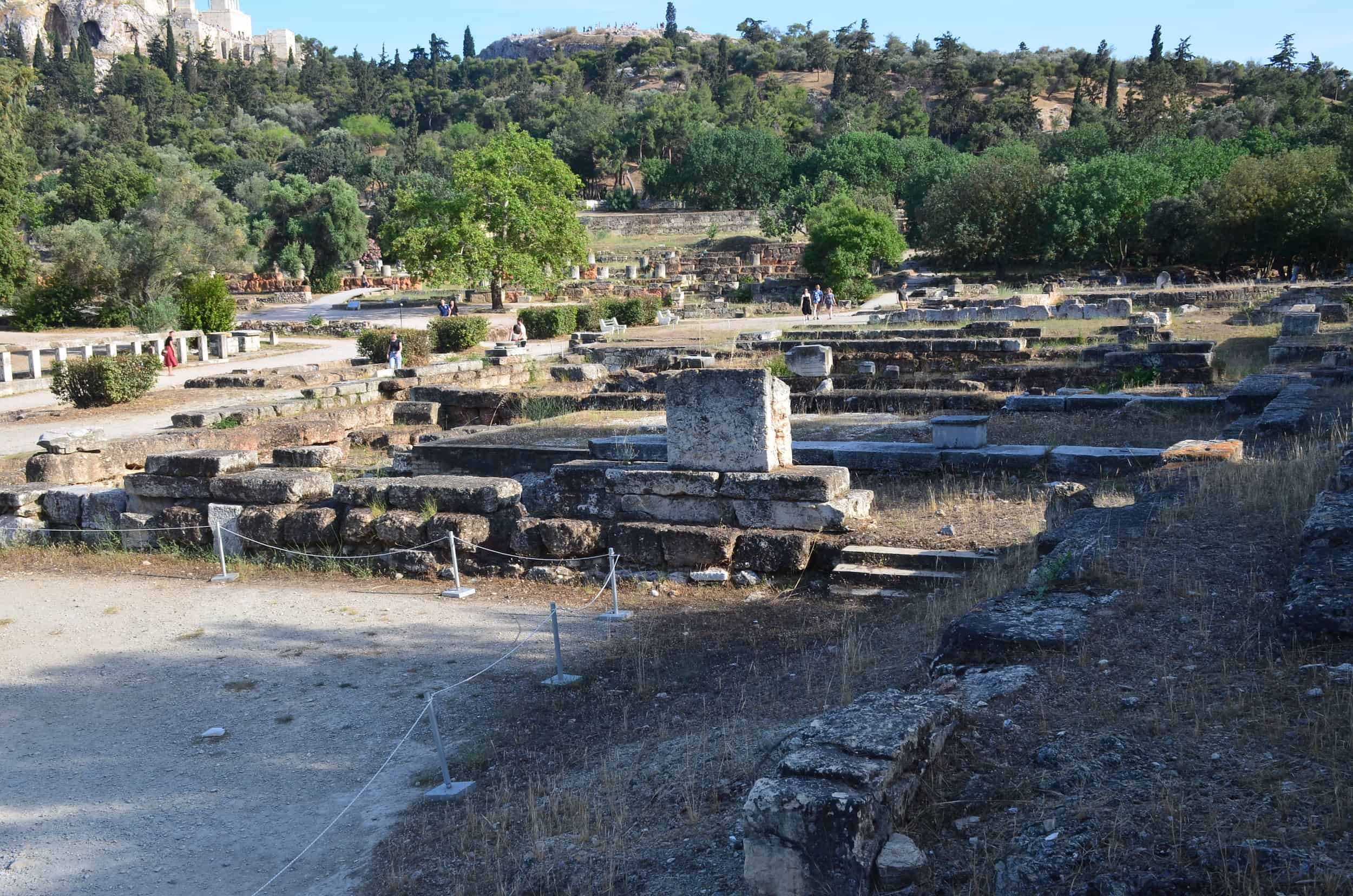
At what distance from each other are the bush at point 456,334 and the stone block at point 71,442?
54.6 feet

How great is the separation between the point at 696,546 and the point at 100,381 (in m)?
16.7

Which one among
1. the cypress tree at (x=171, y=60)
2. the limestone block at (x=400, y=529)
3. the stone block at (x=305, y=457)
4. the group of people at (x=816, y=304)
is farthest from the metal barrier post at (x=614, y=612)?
the cypress tree at (x=171, y=60)

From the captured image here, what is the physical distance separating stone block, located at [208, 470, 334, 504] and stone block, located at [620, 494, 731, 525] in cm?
317

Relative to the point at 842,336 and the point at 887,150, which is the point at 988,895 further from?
the point at 887,150

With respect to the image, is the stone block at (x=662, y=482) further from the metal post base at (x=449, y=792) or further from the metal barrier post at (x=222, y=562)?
the metal post base at (x=449, y=792)

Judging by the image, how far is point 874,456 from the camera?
35.6ft

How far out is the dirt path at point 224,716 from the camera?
4906 millimetres

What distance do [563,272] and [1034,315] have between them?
1981 centimetres

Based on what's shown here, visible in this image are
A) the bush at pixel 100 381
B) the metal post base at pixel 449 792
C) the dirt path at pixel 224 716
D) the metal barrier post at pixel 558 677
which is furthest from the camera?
the bush at pixel 100 381

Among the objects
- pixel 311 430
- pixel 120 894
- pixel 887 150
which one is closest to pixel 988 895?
pixel 120 894

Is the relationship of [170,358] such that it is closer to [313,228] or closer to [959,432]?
[959,432]

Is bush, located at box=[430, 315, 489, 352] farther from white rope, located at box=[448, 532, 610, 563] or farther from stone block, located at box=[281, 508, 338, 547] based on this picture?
white rope, located at box=[448, 532, 610, 563]

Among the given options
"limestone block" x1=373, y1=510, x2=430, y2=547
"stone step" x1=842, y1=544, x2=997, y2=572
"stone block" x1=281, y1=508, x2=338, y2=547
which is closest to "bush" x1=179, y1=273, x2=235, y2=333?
"stone block" x1=281, y1=508, x2=338, y2=547

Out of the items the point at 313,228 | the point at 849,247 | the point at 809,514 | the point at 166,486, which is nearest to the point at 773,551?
the point at 809,514
